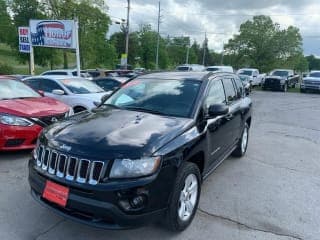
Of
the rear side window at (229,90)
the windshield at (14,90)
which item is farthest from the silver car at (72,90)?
the rear side window at (229,90)

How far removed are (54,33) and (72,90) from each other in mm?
7232

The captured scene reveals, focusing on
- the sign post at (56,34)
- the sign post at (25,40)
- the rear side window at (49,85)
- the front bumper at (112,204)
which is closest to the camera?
the front bumper at (112,204)

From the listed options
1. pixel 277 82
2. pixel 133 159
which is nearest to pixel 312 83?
pixel 277 82

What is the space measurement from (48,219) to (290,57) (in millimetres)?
54727

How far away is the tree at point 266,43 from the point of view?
50656mm

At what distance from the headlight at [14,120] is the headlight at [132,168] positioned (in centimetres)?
328

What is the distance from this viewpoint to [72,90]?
29.3 ft

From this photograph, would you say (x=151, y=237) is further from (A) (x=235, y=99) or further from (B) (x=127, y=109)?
(A) (x=235, y=99)

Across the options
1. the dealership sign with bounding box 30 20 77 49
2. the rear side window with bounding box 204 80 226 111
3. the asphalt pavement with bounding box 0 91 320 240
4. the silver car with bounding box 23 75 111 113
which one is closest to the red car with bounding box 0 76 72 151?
the asphalt pavement with bounding box 0 91 320 240

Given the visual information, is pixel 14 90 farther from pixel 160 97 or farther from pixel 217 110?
pixel 217 110

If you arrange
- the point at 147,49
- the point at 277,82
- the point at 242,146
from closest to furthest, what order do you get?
1. the point at 242,146
2. the point at 277,82
3. the point at 147,49

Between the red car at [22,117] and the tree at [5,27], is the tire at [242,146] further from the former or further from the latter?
the tree at [5,27]

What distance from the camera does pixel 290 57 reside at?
52.2 m

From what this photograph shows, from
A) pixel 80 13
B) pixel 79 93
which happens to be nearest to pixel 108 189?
pixel 79 93
